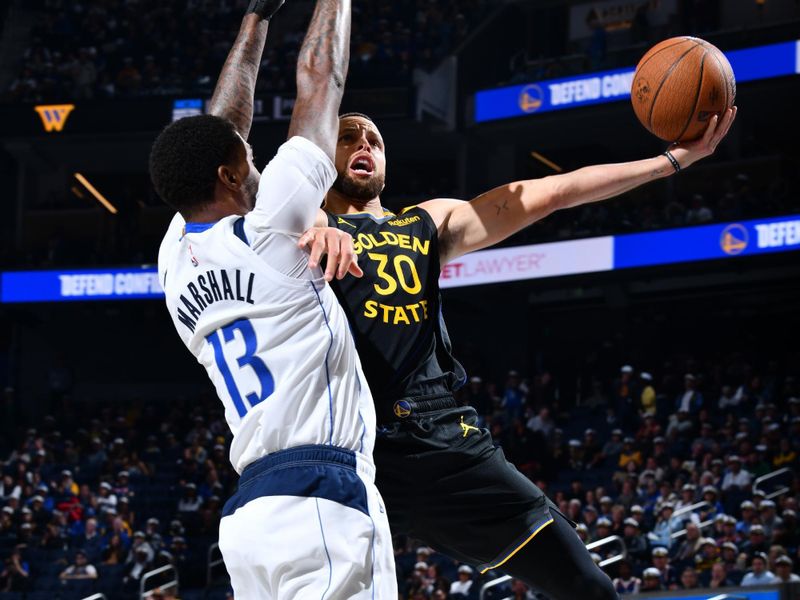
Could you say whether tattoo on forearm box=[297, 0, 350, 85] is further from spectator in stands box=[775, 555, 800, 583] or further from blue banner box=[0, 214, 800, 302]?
blue banner box=[0, 214, 800, 302]

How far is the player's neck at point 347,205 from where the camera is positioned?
4.71m

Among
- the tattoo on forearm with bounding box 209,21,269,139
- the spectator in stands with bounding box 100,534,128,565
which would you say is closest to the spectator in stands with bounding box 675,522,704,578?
the spectator in stands with bounding box 100,534,128,565

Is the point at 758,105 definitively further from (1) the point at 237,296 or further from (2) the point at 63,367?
(1) the point at 237,296

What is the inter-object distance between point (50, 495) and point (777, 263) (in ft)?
39.8

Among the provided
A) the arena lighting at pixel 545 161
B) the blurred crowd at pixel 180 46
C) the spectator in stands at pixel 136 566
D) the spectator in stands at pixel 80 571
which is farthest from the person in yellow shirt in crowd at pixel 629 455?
the arena lighting at pixel 545 161

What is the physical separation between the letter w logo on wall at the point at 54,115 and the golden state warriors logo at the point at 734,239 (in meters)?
13.4

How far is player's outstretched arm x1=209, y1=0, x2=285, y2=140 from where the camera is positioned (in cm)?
421

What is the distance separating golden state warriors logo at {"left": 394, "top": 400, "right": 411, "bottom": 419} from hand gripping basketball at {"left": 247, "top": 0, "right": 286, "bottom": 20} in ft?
4.74

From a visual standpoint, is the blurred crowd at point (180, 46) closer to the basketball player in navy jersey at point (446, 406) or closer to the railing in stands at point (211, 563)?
the railing in stands at point (211, 563)

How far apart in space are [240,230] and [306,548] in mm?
869

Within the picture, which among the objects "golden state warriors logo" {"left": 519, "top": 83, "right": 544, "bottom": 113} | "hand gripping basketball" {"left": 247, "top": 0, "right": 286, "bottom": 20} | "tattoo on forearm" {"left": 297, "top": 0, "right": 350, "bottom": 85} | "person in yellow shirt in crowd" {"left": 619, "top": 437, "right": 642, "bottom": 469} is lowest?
"person in yellow shirt in crowd" {"left": 619, "top": 437, "right": 642, "bottom": 469}

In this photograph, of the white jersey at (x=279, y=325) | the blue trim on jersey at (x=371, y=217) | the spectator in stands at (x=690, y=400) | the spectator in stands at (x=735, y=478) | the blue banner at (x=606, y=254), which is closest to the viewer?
the white jersey at (x=279, y=325)

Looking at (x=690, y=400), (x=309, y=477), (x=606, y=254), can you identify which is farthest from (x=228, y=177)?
(x=606, y=254)

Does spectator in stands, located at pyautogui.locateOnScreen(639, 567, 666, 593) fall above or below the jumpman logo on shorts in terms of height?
below
